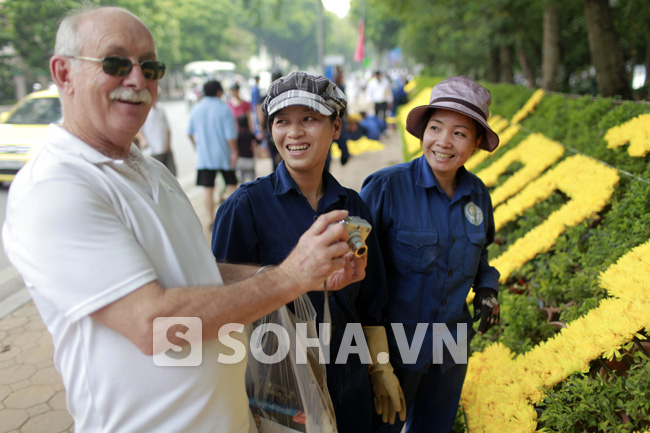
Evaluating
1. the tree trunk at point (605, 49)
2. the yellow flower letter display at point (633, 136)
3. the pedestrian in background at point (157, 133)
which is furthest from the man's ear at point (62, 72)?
the tree trunk at point (605, 49)

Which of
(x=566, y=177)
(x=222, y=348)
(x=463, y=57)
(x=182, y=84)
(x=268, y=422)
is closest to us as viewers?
(x=222, y=348)

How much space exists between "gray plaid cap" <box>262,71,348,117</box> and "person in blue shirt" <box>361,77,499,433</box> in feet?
1.87

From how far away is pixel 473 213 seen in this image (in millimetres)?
2273

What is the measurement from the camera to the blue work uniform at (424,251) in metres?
2.18

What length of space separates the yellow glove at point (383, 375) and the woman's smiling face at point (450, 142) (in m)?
0.75

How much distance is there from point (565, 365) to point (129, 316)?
192 cm

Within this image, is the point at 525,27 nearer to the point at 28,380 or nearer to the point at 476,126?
the point at 476,126

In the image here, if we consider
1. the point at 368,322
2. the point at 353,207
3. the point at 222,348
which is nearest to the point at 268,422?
the point at 222,348

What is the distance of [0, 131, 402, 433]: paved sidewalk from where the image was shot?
300cm

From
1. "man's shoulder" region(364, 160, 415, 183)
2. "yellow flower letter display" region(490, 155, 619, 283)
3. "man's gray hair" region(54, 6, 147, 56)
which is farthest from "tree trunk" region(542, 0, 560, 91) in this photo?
"man's gray hair" region(54, 6, 147, 56)

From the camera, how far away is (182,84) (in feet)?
187

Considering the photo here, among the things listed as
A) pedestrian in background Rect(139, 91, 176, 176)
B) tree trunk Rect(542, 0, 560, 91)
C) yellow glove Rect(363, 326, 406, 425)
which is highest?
tree trunk Rect(542, 0, 560, 91)

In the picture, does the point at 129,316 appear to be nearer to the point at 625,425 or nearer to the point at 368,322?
the point at 368,322

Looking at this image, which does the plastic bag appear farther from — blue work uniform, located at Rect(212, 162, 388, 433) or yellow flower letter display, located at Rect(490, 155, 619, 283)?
yellow flower letter display, located at Rect(490, 155, 619, 283)
